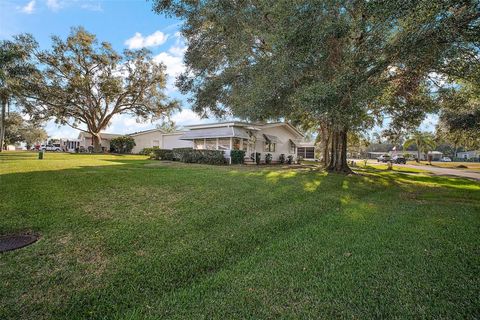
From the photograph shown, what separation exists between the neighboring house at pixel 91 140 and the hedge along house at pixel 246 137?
984 inches

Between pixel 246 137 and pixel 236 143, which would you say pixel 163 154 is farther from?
pixel 246 137

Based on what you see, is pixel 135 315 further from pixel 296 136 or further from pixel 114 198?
pixel 296 136

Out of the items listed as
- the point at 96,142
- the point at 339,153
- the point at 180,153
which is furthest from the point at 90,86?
the point at 339,153

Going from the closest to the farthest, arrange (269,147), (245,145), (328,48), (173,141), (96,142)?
(328,48)
(245,145)
(269,147)
(173,141)
(96,142)

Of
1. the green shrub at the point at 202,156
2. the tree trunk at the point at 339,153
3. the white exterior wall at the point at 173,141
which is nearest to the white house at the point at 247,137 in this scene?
the white exterior wall at the point at 173,141

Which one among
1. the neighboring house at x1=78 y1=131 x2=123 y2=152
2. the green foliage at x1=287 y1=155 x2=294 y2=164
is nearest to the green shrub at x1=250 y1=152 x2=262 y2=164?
the green foliage at x1=287 y1=155 x2=294 y2=164

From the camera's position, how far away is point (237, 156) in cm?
2056

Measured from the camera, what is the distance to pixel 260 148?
24.3 m

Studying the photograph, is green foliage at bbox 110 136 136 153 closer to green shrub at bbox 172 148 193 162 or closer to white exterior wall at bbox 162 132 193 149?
white exterior wall at bbox 162 132 193 149

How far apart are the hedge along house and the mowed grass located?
550 inches

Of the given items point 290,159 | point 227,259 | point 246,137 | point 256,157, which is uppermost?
point 246,137

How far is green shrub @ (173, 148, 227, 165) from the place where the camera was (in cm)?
1908

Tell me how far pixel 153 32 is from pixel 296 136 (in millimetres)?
21040

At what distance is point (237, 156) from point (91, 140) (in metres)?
36.2
